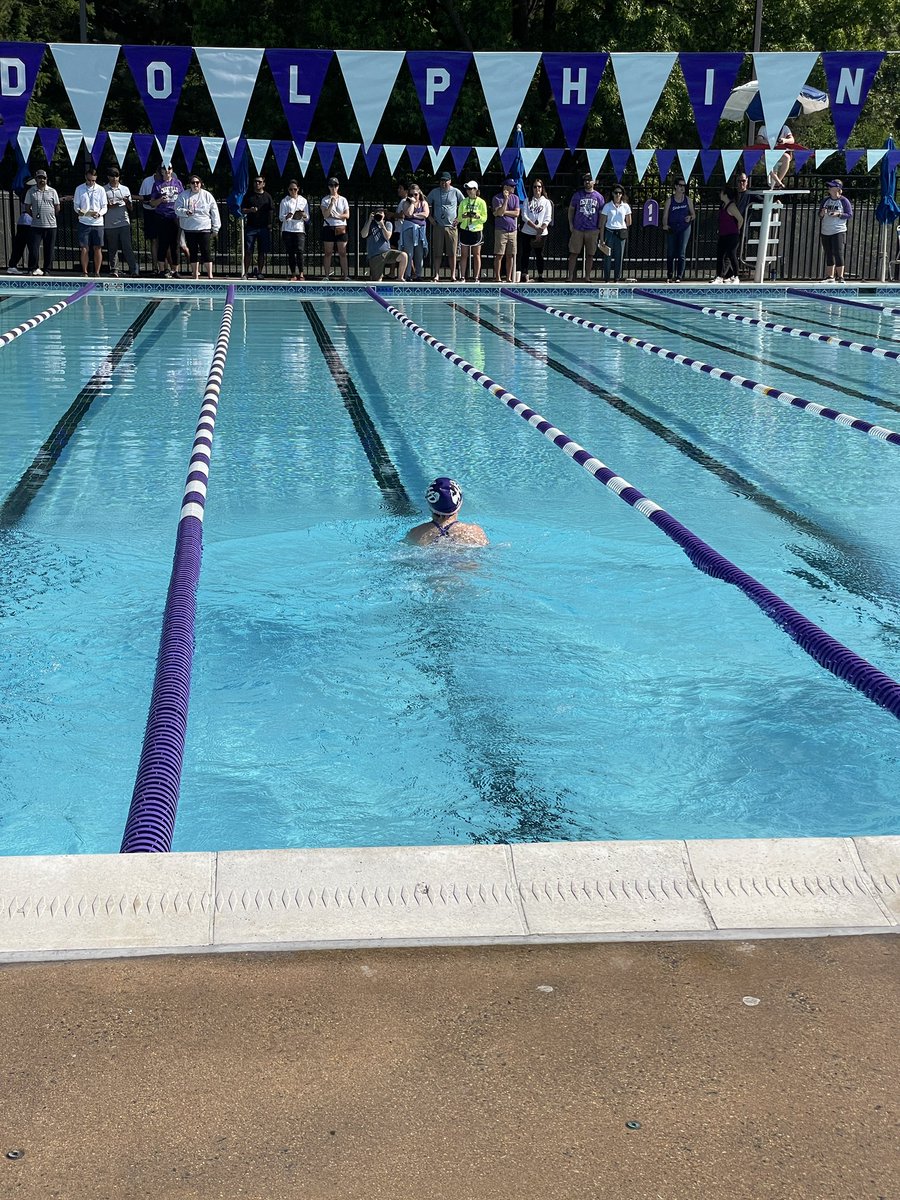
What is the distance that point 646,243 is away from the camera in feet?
85.6

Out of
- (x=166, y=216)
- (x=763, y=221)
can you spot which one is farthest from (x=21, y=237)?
(x=763, y=221)

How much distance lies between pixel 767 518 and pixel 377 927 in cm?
510

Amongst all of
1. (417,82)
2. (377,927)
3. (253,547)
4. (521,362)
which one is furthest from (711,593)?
(417,82)

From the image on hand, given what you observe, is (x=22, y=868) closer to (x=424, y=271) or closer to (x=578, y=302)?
(x=578, y=302)

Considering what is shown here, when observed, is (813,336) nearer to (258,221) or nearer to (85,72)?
(85,72)

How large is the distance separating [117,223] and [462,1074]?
18329 mm

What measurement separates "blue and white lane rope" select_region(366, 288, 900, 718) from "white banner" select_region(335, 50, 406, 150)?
928 centimetres

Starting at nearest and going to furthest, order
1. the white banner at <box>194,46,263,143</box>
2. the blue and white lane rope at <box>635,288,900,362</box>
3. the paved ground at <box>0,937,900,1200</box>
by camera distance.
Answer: the paved ground at <box>0,937,900,1200</box> < the blue and white lane rope at <box>635,288,900,362</box> < the white banner at <box>194,46,263,143</box>

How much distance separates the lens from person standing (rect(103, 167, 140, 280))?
Result: 1822 cm

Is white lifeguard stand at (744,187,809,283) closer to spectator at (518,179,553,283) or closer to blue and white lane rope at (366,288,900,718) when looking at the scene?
spectator at (518,179,553,283)

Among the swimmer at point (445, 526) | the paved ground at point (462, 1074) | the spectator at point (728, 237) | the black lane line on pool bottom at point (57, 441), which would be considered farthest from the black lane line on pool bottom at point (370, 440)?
the spectator at point (728, 237)

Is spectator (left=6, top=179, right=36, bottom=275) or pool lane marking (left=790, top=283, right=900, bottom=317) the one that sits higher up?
spectator (left=6, top=179, right=36, bottom=275)

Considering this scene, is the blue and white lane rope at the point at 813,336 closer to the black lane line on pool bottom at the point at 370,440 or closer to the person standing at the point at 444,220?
the person standing at the point at 444,220

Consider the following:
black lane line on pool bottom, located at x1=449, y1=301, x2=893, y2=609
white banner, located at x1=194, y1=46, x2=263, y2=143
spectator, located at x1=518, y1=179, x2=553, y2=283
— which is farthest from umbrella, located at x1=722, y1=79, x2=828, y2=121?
black lane line on pool bottom, located at x1=449, y1=301, x2=893, y2=609
